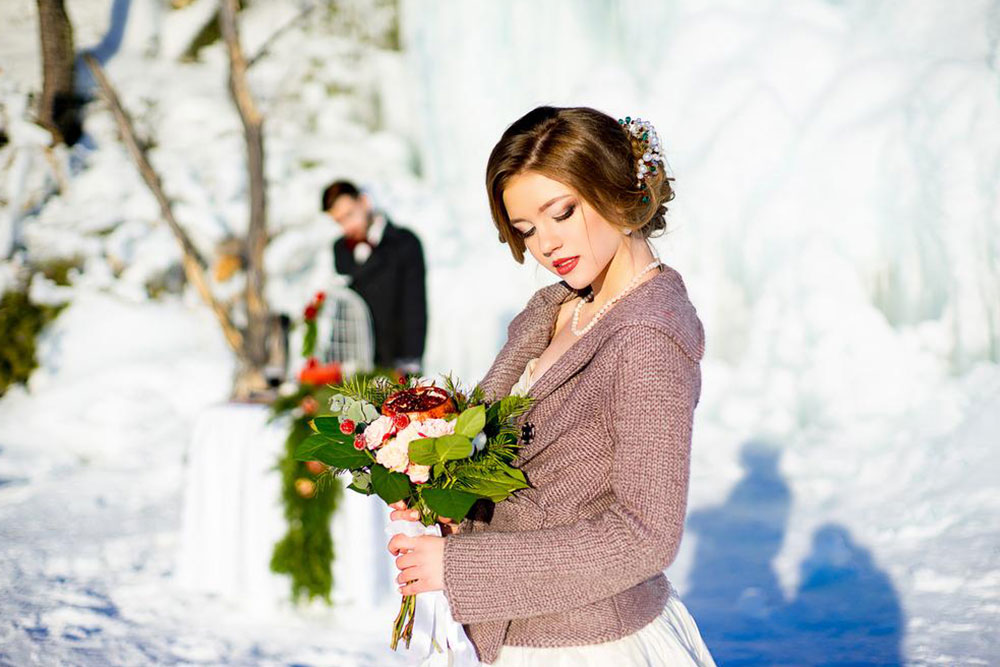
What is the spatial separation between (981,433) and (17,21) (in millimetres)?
8723

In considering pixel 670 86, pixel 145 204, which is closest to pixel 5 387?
pixel 145 204

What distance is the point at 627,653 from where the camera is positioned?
1.24 m

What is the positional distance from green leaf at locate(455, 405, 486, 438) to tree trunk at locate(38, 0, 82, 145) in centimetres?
795

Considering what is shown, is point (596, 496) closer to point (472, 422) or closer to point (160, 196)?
point (472, 422)

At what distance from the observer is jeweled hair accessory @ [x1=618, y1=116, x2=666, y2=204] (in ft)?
4.25

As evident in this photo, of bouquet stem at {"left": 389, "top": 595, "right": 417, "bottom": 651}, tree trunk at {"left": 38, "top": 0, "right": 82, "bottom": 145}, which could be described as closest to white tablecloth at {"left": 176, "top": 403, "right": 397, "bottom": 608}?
bouquet stem at {"left": 389, "top": 595, "right": 417, "bottom": 651}

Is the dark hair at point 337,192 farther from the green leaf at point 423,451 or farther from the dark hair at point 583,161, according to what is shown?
the green leaf at point 423,451

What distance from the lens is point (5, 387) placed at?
6.98 metres

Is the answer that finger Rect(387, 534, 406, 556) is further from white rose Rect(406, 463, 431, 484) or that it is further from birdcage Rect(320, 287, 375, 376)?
birdcage Rect(320, 287, 375, 376)

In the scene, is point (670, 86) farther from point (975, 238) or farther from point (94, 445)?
point (94, 445)

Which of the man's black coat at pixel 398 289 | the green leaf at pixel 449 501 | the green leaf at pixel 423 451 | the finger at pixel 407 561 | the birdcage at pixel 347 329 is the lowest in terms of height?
the finger at pixel 407 561

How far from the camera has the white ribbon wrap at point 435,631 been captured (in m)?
1.24

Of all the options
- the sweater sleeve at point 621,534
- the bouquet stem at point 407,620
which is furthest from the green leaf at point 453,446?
the bouquet stem at point 407,620

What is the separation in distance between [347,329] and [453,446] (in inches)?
118
